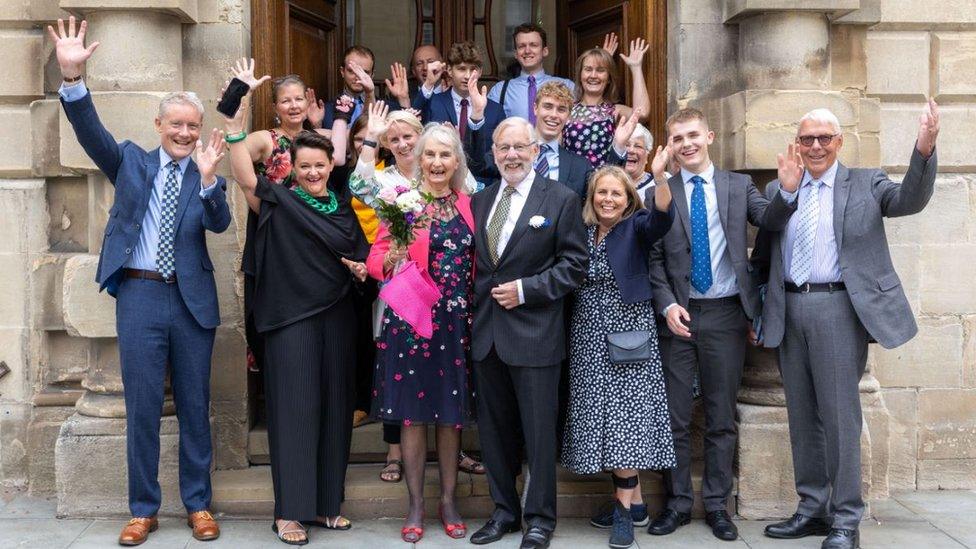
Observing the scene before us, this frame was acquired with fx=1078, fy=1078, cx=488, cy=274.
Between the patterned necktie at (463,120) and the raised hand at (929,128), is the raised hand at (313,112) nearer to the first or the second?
the patterned necktie at (463,120)

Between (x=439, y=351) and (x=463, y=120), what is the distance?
5.44 ft

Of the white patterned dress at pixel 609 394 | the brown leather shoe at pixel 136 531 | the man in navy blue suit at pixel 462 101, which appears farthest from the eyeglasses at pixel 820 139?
the brown leather shoe at pixel 136 531

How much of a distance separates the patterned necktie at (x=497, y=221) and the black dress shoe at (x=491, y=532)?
1229 millimetres

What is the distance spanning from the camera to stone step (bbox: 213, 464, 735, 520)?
17.7ft

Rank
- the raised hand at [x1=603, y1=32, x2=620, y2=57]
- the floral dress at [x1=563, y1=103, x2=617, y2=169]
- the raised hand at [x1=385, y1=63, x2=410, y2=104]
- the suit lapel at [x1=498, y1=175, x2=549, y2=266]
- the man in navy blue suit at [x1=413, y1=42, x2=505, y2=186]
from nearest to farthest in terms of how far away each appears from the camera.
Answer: the suit lapel at [x1=498, y1=175, x2=549, y2=266], the floral dress at [x1=563, y1=103, x2=617, y2=169], the man in navy blue suit at [x1=413, y1=42, x2=505, y2=186], the raised hand at [x1=385, y1=63, x2=410, y2=104], the raised hand at [x1=603, y1=32, x2=620, y2=57]

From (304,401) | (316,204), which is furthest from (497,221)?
(304,401)

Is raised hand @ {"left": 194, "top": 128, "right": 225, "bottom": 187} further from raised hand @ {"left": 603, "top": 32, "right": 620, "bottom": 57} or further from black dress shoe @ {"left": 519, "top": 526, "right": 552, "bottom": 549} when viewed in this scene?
raised hand @ {"left": 603, "top": 32, "right": 620, "bottom": 57}

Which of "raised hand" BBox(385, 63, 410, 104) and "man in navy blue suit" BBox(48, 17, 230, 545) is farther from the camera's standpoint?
"raised hand" BBox(385, 63, 410, 104)

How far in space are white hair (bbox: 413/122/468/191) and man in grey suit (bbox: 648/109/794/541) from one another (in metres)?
0.98

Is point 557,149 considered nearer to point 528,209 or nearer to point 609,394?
point 528,209

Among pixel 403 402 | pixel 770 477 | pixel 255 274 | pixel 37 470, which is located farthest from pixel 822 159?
pixel 37 470

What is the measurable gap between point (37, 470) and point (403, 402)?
7.56ft

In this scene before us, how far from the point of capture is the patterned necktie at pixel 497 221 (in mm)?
4914

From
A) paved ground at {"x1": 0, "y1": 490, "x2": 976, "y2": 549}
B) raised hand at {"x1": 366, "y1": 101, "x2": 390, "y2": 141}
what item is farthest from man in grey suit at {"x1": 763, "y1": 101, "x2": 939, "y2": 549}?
raised hand at {"x1": 366, "y1": 101, "x2": 390, "y2": 141}
